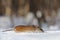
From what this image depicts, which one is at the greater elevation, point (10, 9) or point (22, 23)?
point (10, 9)

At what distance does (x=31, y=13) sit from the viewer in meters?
1.70

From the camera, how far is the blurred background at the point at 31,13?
66.4 inches

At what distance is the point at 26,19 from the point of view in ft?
5.57

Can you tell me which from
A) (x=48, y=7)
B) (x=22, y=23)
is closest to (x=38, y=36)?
(x=22, y=23)

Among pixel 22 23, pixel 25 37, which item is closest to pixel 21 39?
pixel 25 37

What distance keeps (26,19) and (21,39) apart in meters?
0.22

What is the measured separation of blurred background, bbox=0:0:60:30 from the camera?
1.69 meters

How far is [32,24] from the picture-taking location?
5.57 ft

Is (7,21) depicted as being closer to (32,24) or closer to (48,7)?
(32,24)

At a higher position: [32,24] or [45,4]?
[45,4]

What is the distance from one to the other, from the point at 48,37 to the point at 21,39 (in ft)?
0.92

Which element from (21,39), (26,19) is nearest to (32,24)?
(26,19)

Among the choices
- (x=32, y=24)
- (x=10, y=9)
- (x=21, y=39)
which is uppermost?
(x=10, y=9)

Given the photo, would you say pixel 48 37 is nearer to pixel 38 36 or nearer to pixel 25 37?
pixel 38 36
